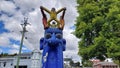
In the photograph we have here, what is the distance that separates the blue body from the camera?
41.2 feet

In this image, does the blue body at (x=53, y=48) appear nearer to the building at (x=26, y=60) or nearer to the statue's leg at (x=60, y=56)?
the statue's leg at (x=60, y=56)

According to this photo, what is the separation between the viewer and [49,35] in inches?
504

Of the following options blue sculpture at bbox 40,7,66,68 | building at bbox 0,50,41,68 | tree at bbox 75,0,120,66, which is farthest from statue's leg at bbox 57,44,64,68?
building at bbox 0,50,41,68

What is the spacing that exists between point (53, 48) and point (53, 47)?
0.06 meters

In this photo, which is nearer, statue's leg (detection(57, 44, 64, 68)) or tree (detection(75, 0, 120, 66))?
statue's leg (detection(57, 44, 64, 68))

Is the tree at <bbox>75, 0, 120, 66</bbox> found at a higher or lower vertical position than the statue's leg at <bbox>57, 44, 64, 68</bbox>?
higher

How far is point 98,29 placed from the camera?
2164 cm

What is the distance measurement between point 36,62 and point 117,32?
2472 centimetres

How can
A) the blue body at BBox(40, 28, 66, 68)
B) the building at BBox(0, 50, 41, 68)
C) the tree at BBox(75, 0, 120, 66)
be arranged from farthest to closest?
the building at BBox(0, 50, 41, 68)
the tree at BBox(75, 0, 120, 66)
the blue body at BBox(40, 28, 66, 68)

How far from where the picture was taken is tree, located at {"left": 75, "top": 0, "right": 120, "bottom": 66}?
19.9 meters

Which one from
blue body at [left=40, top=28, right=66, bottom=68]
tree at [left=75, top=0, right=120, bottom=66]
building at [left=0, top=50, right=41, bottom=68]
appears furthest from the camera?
building at [left=0, top=50, right=41, bottom=68]

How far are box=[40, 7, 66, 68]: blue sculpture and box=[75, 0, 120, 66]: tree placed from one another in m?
7.12

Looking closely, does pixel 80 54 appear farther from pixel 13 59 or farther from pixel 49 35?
pixel 13 59

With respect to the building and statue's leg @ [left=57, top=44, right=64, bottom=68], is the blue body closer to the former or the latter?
statue's leg @ [left=57, top=44, right=64, bottom=68]
